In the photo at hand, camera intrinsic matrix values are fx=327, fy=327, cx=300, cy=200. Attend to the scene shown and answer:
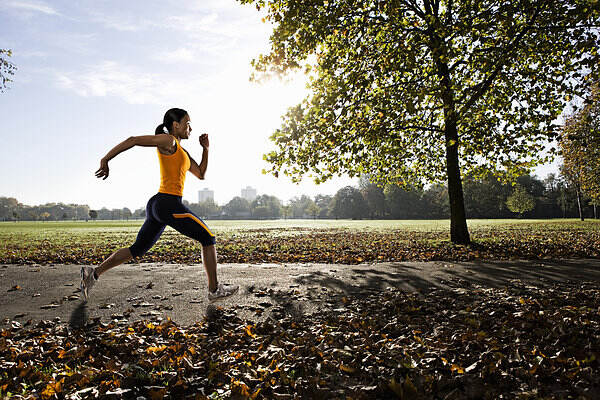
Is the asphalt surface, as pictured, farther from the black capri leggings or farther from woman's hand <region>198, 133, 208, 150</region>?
woman's hand <region>198, 133, 208, 150</region>

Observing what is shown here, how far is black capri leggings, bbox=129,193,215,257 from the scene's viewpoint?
4.23m

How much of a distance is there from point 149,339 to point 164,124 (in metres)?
2.75

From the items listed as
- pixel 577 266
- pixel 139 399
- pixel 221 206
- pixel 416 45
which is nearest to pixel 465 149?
pixel 416 45

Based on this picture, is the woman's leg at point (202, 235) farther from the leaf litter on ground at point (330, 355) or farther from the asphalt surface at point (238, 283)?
the leaf litter on ground at point (330, 355)

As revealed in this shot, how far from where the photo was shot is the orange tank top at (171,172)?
4227 millimetres

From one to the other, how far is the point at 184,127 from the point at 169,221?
133cm

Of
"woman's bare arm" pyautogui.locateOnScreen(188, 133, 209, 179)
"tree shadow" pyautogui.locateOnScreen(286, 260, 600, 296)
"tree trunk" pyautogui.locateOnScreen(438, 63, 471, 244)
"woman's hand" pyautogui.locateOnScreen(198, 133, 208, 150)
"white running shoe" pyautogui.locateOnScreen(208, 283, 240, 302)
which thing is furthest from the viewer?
"tree trunk" pyautogui.locateOnScreen(438, 63, 471, 244)

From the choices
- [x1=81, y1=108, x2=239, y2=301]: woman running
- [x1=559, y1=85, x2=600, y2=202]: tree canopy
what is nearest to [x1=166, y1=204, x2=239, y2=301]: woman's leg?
[x1=81, y1=108, x2=239, y2=301]: woman running

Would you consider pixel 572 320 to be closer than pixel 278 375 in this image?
No

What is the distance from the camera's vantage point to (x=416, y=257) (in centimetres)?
945

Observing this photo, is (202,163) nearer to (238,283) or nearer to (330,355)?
(238,283)

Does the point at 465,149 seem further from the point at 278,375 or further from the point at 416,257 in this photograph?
the point at 278,375

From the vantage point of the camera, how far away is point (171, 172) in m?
4.26

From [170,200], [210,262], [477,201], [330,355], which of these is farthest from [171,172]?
[477,201]
